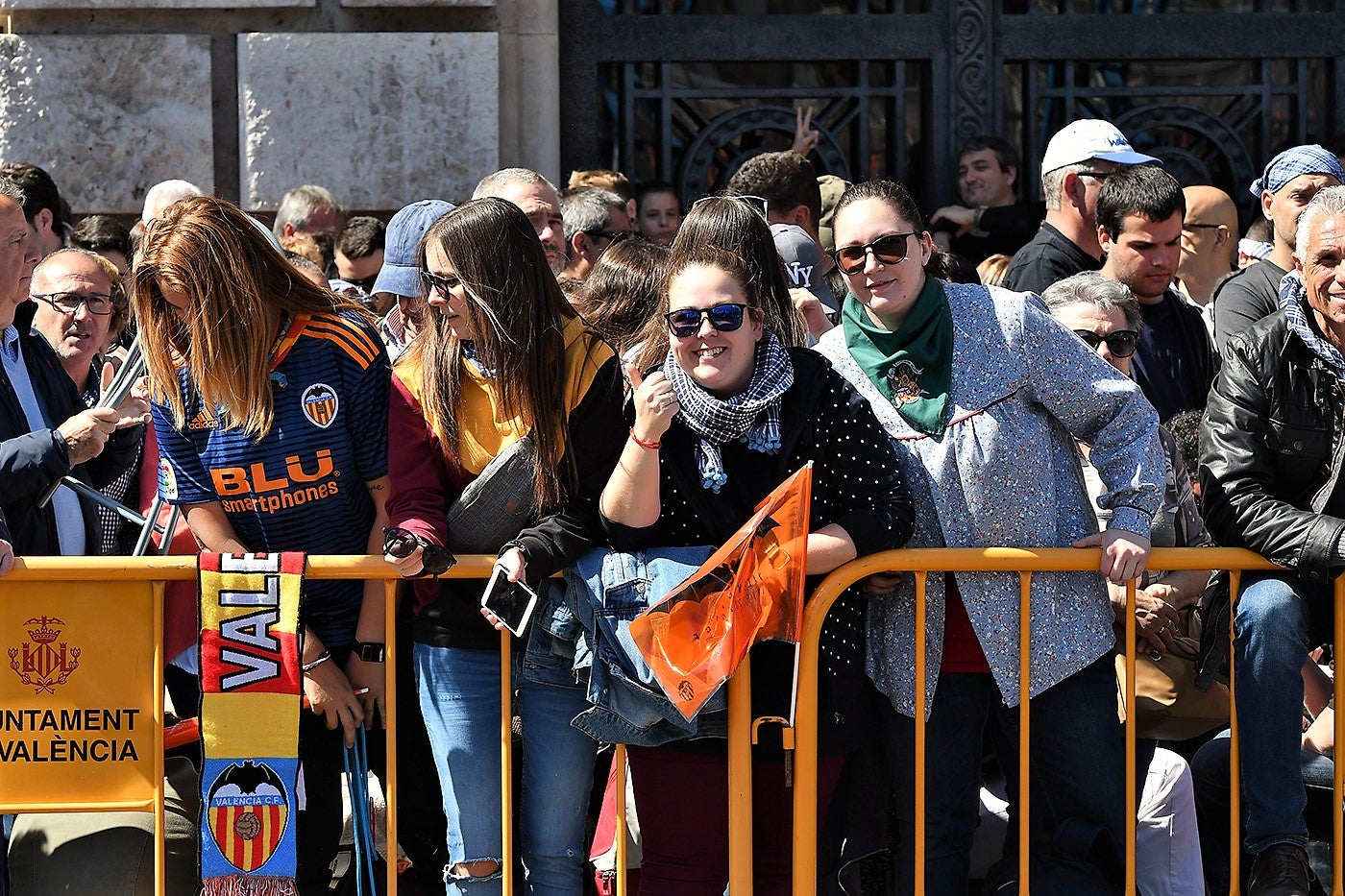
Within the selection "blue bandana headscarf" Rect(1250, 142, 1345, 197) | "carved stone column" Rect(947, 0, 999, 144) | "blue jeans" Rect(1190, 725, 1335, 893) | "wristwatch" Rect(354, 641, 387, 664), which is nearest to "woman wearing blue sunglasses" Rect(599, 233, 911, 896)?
"wristwatch" Rect(354, 641, 387, 664)

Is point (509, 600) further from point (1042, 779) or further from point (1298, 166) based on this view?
point (1298, 166)

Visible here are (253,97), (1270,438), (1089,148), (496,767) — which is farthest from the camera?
(253,97)

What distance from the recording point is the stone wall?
616cm

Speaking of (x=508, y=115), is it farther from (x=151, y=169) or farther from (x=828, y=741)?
(x=828, y=741)

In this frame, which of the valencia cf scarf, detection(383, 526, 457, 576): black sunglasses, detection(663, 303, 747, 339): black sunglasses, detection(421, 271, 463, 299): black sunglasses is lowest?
the valencia cf scarf

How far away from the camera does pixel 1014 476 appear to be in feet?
12.4

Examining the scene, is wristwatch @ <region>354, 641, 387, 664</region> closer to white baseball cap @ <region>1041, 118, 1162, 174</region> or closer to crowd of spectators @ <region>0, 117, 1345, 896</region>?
crowd of spectators @ <region>0, 117, 1345, 896</region>

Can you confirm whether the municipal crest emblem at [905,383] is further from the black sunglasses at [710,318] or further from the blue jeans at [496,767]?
the blue jeans at [496,767]

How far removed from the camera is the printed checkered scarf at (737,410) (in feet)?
11.8

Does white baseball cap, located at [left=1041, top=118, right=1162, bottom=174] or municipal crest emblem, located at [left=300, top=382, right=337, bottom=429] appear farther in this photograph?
white baseball cap, located at [left=1041, top=118, right=1162, bottom=174]

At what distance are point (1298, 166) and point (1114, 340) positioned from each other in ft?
5.40

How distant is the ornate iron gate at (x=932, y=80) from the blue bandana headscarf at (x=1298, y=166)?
121 centimetres

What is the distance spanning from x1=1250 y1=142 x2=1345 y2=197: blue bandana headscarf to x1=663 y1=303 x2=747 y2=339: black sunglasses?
2.75m

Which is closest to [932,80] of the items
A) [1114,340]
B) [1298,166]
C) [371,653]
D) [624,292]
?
[1298,166]
